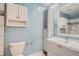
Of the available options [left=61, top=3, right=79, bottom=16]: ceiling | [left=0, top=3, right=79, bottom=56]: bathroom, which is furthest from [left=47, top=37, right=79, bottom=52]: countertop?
[left=61, top=3, right=79, bottom=16]: ceiling

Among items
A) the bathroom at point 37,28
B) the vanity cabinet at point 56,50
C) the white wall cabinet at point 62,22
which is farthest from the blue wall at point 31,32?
the white wall cabinet at point 62,22

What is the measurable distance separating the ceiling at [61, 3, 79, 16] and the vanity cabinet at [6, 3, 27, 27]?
22.0 inches

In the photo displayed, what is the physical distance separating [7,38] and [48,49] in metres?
0.59

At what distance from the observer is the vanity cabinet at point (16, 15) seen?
1438mm

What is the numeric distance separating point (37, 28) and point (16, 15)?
349 millimetres

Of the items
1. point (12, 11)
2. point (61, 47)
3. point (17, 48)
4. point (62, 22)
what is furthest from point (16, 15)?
point (61, 47)

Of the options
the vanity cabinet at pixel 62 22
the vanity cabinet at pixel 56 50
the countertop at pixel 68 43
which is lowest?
the vanity cabinet at pixel 56 50

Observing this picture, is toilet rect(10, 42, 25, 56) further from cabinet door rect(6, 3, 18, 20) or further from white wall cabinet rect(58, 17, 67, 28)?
white wall cabinet rect(58, 17, 67, 28)

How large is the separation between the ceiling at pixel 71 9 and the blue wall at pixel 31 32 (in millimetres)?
339

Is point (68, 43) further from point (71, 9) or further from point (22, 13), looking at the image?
point (22, 13)

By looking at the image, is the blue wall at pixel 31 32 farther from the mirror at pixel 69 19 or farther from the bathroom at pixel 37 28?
the mirror at pixel 69 19

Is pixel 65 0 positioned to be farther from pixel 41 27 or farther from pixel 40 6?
pixel 41 27

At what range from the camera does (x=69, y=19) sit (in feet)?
4.82

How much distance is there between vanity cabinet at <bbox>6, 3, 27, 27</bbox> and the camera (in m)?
1.44
